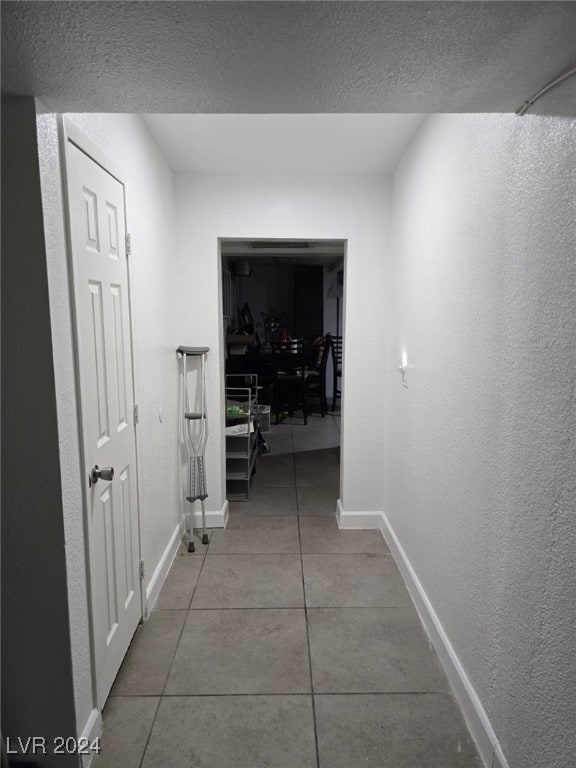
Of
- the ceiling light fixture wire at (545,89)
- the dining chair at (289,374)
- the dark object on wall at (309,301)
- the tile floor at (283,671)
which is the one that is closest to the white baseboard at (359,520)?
the tile floor at (283,671)

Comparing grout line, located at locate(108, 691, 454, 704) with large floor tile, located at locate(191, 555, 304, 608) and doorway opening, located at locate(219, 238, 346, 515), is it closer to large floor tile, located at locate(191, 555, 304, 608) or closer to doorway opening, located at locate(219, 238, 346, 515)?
large floor tile, located at locate(191, 555, 304, 608)

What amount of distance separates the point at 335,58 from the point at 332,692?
2268 millimetres

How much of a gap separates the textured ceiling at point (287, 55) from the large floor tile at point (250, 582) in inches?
94.3

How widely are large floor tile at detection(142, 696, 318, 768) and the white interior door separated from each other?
0.31 m

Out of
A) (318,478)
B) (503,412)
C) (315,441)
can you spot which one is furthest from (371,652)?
(315,441)

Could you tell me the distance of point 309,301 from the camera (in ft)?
28.5

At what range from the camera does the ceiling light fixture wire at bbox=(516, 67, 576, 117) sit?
3.90ft

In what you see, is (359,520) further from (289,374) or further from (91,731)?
(289,374)

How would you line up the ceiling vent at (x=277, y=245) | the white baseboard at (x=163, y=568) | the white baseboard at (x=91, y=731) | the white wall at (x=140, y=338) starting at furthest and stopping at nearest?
the ceiling vent at (x=277, y=245) < the white baseboard at (x=163, y=568) < the white baseboard at (x=91, y=731) < the white wall at (x=140, y=338)

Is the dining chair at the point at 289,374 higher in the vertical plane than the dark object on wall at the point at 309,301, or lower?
lower

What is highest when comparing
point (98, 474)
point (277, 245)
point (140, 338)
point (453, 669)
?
point (277, 245)

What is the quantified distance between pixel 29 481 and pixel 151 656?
1.25 m

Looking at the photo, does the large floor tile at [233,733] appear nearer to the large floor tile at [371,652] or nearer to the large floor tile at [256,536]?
the large floor tile at [371,652]

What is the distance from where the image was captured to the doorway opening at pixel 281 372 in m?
4.16
